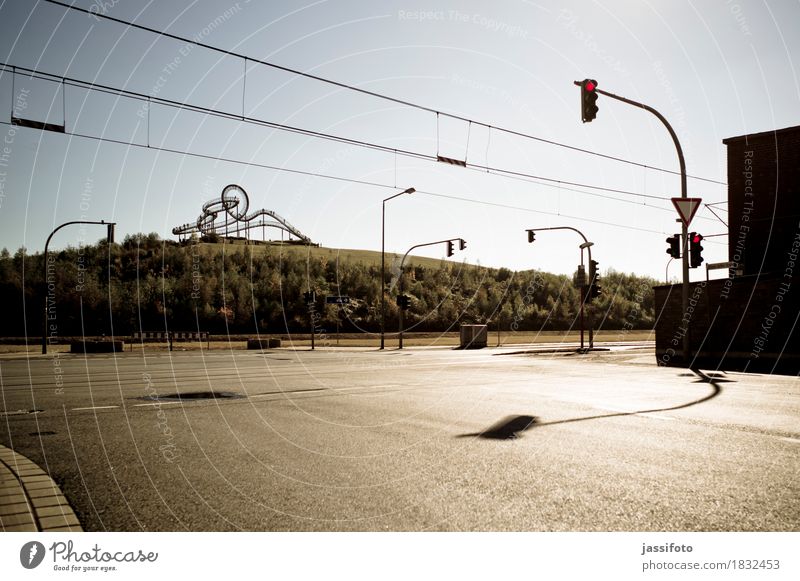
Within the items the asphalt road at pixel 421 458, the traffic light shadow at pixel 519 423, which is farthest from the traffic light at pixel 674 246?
the traffic light shadow at pixel 519 423

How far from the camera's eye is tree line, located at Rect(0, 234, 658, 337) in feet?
181

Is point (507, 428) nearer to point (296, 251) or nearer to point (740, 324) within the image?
point (740, 324)

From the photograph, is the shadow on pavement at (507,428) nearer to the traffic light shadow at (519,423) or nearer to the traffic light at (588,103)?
the traffic light shadow at (519,423)

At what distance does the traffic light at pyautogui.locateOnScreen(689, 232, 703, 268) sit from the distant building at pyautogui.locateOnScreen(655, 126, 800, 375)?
4.91 ft

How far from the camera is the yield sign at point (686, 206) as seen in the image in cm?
1620

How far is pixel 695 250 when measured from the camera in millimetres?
17672

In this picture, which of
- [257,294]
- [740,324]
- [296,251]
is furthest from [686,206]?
[296,251]

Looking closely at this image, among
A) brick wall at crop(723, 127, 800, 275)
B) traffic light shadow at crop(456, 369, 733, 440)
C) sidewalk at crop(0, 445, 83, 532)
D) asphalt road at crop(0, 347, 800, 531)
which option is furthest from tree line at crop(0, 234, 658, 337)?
traffic light shadow at crop(456, 369, 733, 440)

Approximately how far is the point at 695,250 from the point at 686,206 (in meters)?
2.03

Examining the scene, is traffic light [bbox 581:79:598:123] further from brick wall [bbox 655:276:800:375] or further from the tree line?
the tree line

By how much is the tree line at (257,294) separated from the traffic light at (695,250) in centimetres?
3158

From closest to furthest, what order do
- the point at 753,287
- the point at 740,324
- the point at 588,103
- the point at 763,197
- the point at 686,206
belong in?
the point at 588,103 < the point at 686,206 < the point at 753,287 < the point at 740,324 < the point at 763,197
